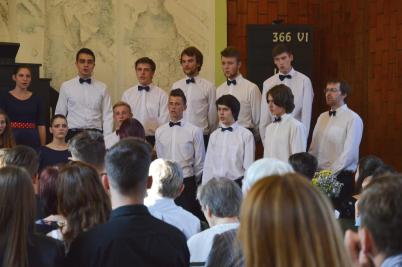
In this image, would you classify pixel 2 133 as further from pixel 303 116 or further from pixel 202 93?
pixel 303 116

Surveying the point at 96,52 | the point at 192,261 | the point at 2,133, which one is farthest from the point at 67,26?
the point at 192,261

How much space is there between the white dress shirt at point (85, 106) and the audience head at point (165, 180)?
3.57 m

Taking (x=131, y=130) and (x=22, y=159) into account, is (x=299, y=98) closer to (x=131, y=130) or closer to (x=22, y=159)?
(x=131, y=130)

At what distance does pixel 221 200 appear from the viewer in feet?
9.73

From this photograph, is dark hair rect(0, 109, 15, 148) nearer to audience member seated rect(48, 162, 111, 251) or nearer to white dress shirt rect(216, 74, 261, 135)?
white dress shirt rect(216, 74, 261, 135)

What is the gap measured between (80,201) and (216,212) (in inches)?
23.2

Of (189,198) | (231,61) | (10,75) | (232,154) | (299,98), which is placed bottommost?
(189,198)

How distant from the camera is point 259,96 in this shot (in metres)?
6.98

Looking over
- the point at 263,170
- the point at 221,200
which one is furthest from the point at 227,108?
the point at 263,170

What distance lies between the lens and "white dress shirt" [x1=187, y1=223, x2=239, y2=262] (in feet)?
9.45

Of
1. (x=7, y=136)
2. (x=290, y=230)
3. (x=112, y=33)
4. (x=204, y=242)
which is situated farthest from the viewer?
(x=112, y=33)

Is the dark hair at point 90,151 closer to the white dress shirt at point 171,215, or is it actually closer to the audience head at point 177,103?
the white dress shirt at point 171,215

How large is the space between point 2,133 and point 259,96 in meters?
2.43

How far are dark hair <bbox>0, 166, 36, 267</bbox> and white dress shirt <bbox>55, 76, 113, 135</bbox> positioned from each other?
189 inches
